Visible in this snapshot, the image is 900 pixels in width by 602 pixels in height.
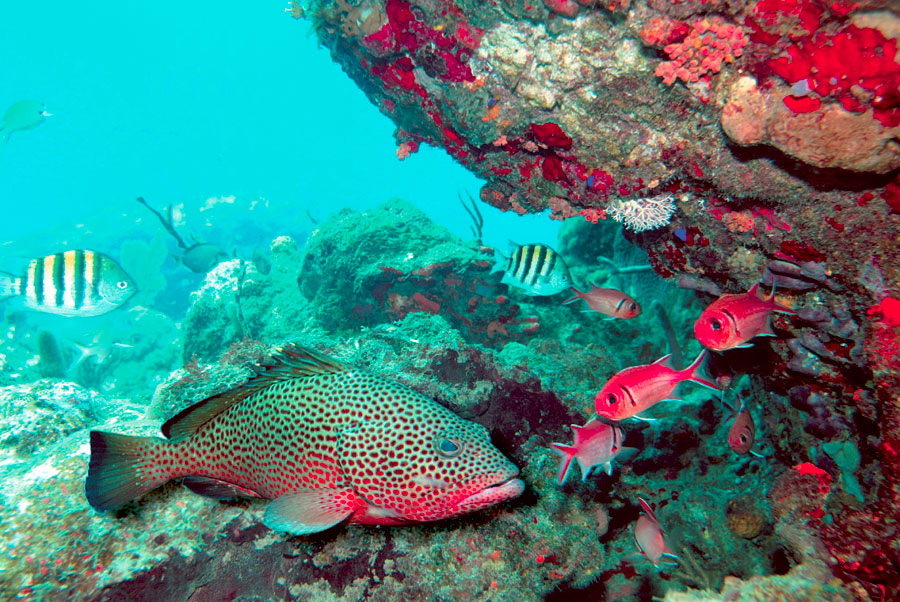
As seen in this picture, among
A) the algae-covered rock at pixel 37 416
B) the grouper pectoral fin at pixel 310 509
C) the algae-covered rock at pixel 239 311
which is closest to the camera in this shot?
the grouper pectoral fin at pixel 310 509

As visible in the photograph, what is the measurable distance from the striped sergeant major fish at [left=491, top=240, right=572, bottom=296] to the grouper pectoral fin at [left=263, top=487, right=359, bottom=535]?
374 centimetres

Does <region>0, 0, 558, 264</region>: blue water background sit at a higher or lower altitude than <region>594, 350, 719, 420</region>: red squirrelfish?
higher

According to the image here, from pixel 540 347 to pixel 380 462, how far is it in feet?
11.3

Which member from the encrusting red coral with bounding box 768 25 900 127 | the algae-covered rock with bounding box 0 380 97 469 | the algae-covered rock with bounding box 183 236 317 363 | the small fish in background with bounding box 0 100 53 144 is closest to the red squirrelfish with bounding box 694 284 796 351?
the encrusting red coral with bounding box 768 25 900 127

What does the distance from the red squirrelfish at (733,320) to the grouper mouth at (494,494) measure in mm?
1694

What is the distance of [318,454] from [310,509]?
9.0 inches

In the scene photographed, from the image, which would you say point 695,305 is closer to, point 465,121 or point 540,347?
point 540,347

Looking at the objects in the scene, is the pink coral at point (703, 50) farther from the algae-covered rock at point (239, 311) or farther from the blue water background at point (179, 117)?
the blue water background at point (179, 117)

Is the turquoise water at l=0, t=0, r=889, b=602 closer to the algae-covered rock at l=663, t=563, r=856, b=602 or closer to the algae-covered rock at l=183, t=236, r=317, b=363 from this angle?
the algae-covered rock at l=663, t=563, r=856, b=602

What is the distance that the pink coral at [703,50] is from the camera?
2.55 metres

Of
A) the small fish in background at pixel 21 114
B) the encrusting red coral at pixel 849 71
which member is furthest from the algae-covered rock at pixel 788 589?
the small fish in background at pixel 21 114

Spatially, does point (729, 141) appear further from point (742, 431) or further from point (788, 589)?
point (788, 589)

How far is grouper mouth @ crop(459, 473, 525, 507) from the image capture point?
5.17ft

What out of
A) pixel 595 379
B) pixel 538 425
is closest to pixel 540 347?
pixel 595 379
